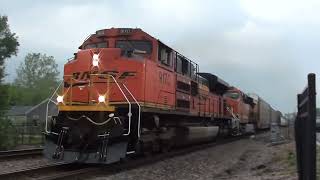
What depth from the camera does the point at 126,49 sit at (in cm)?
1512

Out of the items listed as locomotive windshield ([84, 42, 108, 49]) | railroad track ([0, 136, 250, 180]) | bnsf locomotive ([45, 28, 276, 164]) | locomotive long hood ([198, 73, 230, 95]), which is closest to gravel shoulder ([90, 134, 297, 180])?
railroad track ([0, 136, 250, 180])

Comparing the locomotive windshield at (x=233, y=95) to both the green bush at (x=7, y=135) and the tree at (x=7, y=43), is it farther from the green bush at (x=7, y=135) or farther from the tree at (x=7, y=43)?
the tree at (x=7, y=43)

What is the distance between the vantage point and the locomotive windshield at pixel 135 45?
49.8 feet

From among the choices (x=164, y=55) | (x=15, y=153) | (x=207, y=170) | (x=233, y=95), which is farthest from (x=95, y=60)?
(x=233, y=95)

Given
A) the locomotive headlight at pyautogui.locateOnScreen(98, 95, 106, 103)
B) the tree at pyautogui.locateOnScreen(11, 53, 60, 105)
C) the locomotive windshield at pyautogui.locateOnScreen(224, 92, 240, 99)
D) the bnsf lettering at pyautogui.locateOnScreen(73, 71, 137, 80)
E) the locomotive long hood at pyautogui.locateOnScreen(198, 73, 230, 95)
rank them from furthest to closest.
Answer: the tree at pyautogui.locateOnScreen(11, 53, 60, 105) < the locomotive windshield at pyautogui.locateOnScreen(224, 92, 240, 99) < the locomotive long hood at pyautogui.locateOnScreen(198, 73, 230, 95) < the bnsf lettering at pyautogui.locateOnScreen(73, 71, 137, 80) < the locomotive headlight at pyautogui.locateOnScreen(98, 95, 106, 103)

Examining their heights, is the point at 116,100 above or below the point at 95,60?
below

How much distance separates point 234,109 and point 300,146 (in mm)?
26237

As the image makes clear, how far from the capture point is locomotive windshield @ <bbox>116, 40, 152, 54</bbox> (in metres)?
15.2

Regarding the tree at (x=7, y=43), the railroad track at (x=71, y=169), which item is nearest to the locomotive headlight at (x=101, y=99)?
the railroad track at (x=71, y=169)

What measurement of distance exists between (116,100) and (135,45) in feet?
7.18

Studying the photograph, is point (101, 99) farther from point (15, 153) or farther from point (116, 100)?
point (15, 153)

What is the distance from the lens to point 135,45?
1530cm

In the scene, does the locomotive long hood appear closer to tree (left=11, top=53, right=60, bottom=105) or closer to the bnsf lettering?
the bnsf lettering

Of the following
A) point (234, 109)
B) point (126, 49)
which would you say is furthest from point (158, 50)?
point (234, 109)
